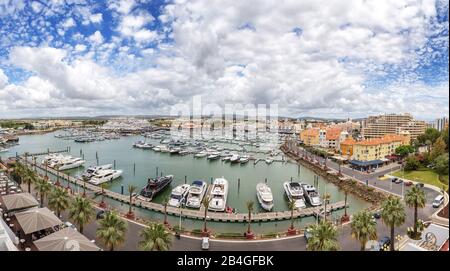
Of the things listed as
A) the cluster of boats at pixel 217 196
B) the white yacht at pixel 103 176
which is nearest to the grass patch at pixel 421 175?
the cluster of boats at pixel 217 196

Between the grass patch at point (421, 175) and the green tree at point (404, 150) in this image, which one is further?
the green tree at point (404, 150)

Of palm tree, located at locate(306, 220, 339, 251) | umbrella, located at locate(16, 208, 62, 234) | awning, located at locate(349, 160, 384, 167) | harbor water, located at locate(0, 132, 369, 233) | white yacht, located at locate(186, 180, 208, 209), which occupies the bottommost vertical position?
harbor water, located at locate(0, 132, 369, 233)

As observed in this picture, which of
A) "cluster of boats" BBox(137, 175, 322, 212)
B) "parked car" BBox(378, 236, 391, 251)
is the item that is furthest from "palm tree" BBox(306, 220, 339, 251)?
"cluster of boats" BBox(137, 175, 322, 212)

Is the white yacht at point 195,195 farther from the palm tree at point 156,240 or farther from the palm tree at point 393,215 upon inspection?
the palm tree at point 393,215

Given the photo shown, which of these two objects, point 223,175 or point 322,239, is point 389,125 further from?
point 322,239

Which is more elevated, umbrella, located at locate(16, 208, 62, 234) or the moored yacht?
umbrella, located at locate(16, 208, 62, 234)

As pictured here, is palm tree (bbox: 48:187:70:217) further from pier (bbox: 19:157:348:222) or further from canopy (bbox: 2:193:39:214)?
pier (bbox: 19:157:348:222)
